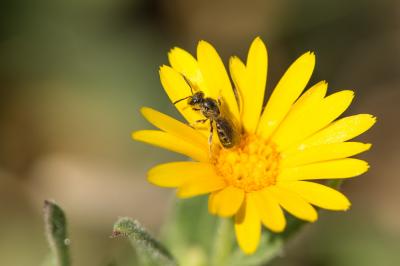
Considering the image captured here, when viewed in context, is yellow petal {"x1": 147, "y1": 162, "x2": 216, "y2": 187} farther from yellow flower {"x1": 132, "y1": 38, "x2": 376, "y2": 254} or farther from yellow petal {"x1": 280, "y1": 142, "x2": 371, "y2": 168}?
yellow petal {"x1": 280, "y1": 142, "x2": 371, "y2": 168}

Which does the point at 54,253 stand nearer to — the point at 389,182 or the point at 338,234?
the point at 338,234

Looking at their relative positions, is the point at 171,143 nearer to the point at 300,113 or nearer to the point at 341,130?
the point at 300,113

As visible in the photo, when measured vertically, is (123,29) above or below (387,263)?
above

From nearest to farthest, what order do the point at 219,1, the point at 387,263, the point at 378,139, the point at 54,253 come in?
the point at 54,253 < the point at 387,263 < the point at 378,139 < the point at 219,1

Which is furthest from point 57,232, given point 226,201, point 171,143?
point 226,201

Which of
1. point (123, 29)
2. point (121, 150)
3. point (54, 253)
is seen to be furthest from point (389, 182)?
point (54, 253)

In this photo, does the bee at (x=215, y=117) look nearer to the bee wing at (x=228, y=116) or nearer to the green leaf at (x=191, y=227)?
the bee wing at (x=228, y=116)
